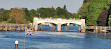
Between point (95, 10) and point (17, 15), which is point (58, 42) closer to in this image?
point (95, 10)

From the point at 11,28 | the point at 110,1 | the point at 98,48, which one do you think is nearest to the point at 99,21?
the point at 110,1

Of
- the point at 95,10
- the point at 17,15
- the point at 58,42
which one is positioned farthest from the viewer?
the point at 17,15

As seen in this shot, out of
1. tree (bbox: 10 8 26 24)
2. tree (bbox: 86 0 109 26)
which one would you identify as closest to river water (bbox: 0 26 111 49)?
tree (bbox: 86 0 109 26)

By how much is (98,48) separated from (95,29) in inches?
2570

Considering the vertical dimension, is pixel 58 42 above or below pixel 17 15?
below

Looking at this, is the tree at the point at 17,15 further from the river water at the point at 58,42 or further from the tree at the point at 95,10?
the river water at the point at 58,42

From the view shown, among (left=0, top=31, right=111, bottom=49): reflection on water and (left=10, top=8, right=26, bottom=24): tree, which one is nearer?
(left=0, top=31, right=111, bottom=49): reflection on water

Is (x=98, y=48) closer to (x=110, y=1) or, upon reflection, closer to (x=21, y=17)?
(x=110, y=1)

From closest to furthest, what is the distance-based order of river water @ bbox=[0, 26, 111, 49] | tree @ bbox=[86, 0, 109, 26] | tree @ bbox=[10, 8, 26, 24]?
river water @ bbox=[0, 26, 111, 49]
tree @ bbox=[86, 0, 109, 26]
tree @ bbox=[10, 8, 26, 24]

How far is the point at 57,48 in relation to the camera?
59531mm

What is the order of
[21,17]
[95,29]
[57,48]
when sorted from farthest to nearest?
[21,17]
[95,29]
[57,48]

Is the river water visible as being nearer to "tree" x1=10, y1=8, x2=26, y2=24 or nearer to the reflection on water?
the reflection on water

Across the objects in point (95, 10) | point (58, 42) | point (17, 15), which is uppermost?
point (17, 15)

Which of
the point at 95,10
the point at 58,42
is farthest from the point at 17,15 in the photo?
the point at 58,42
